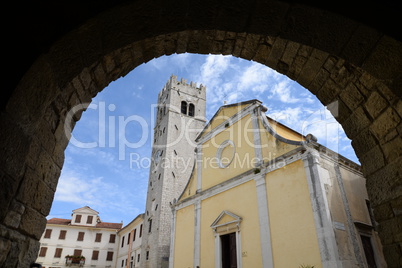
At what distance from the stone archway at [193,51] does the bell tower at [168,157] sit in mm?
18776

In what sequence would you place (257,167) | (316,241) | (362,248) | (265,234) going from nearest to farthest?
1. (316,241)
2. (362,248)
3. (265,234)
4. (257,167)

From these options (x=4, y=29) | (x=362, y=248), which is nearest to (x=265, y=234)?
(x=362, y=248)

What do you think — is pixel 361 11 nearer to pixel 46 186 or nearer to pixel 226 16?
pixel 226 16

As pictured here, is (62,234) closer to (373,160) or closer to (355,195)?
(355,195)

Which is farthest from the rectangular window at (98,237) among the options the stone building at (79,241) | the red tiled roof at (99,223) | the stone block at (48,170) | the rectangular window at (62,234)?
the stone block at (48,170)

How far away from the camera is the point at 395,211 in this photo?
2559mm

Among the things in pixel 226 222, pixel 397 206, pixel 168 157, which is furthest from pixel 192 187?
pixel 397 206

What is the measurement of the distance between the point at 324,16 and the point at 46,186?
2.64 meters

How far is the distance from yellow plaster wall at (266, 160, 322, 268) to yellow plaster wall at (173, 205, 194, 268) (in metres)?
5.04

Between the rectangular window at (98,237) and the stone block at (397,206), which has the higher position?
the rectangular window at (98,237)

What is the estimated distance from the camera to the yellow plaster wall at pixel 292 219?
821cm

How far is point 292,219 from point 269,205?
3.69 feet

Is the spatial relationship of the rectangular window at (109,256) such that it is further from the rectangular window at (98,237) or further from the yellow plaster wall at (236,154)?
the yellow plaster wall at (236,154)

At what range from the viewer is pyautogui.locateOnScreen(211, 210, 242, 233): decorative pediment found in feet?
35.5
